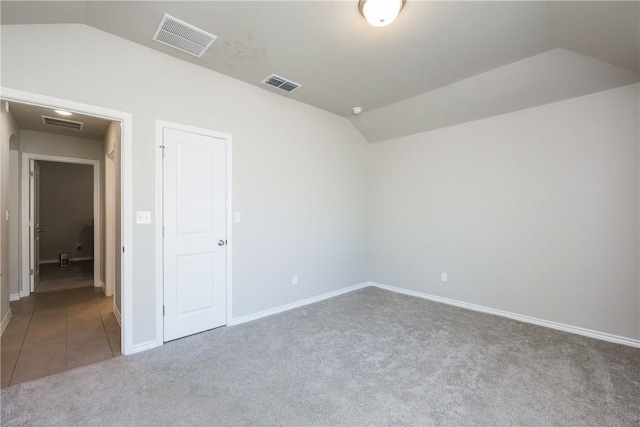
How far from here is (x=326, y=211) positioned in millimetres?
4367

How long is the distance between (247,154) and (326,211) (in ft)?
5.01

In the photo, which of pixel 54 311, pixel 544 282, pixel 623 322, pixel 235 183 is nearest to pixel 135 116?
pixel 235 183

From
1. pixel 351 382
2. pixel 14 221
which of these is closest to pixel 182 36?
pixel 351 382

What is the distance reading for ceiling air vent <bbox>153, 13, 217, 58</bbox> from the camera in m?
2.34

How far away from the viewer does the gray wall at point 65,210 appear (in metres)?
A: 7.13

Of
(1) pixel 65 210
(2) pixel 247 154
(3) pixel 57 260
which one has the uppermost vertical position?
(2) pixel 247 154

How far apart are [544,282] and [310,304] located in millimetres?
2926

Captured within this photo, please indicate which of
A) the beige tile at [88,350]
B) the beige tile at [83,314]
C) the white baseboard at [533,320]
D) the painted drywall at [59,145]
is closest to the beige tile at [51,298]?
the beige tile at [83,314]

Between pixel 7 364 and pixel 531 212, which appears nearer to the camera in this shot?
pixel 7 364

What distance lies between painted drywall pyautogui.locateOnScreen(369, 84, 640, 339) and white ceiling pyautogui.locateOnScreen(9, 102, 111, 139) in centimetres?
438

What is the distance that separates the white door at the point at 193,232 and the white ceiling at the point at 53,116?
1219 millimetres

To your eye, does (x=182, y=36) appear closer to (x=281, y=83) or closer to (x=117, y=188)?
(x=281, y=83)

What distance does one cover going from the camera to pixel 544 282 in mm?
3326

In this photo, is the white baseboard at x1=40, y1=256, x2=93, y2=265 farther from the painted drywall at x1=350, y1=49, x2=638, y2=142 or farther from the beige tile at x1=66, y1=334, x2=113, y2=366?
the painted drywall at x1=350, y1=49, x2=638, y2=142
